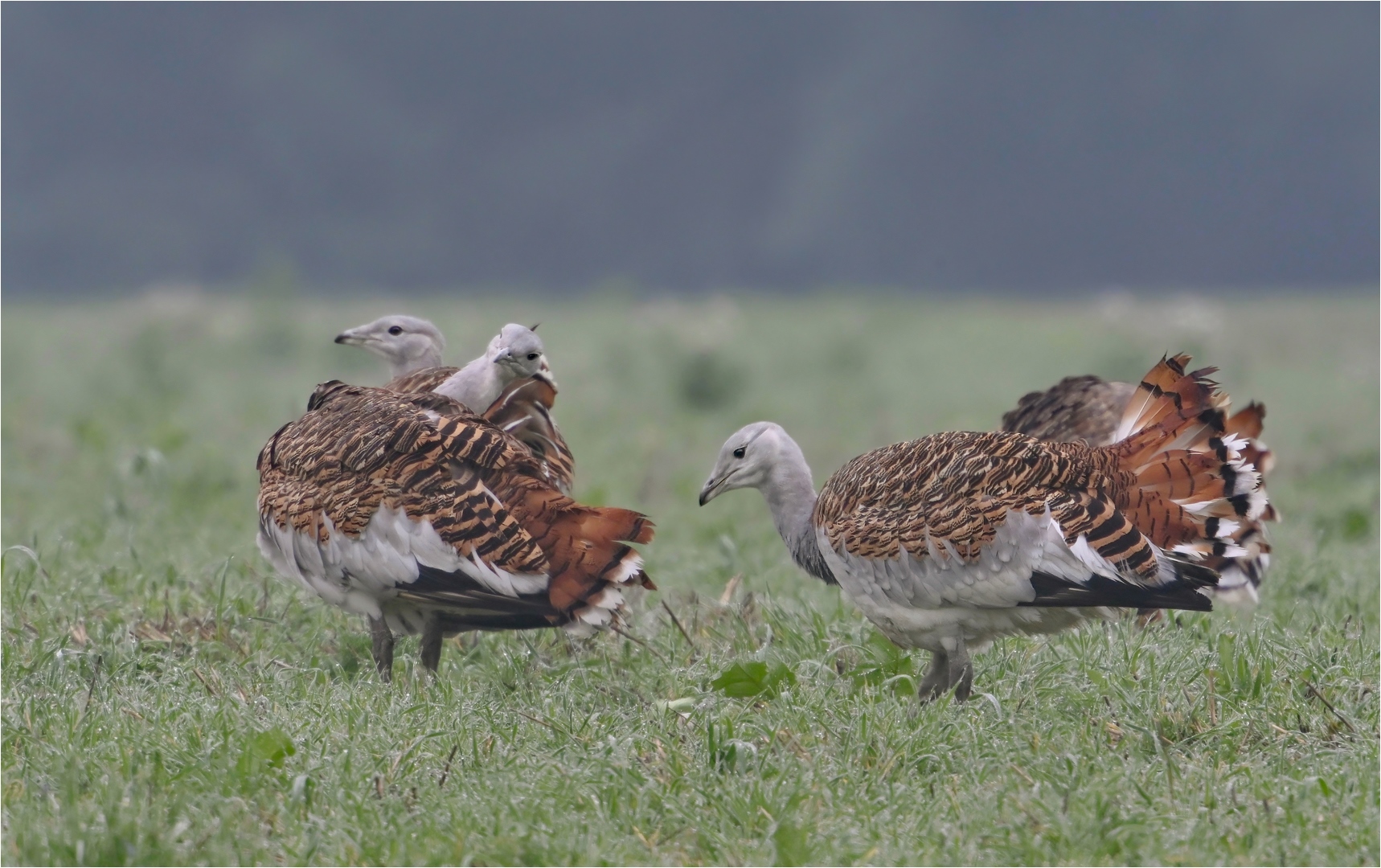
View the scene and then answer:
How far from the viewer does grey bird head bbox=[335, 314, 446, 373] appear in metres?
5.84

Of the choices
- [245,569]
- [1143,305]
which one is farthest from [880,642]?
[1143,305]

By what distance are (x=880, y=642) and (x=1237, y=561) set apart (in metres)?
1.42

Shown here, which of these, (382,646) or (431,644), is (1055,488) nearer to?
(431,644)

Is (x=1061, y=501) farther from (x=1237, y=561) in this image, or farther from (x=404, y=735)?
(x=404, y=735)

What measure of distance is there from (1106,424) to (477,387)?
7.79 feet

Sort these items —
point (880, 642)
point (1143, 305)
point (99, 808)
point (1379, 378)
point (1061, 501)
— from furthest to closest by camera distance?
point (1143, 305), point (1379, 378), point (880, 642), point (1061, 501), point (99, 808)

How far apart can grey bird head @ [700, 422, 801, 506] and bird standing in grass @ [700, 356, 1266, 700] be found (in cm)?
26

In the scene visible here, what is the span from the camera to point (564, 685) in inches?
156

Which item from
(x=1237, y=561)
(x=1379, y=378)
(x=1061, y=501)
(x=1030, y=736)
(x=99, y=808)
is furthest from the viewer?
(x=1379, y=378)

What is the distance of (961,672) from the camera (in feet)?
12.9

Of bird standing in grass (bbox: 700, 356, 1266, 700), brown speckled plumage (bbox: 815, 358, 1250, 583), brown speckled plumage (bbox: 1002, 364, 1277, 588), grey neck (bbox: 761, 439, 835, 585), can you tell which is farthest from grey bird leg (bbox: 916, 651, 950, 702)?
brown speckled plumage (bbox: 1002, 364, 1277, 588)

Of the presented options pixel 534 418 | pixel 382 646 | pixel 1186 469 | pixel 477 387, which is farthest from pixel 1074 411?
pixel 382 646

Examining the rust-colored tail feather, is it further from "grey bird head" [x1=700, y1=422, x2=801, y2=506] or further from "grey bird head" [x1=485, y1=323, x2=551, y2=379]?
"grey bird head" [x1=485, y1=323, x2=551, y2=379]

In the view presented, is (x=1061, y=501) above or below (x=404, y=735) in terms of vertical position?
above
